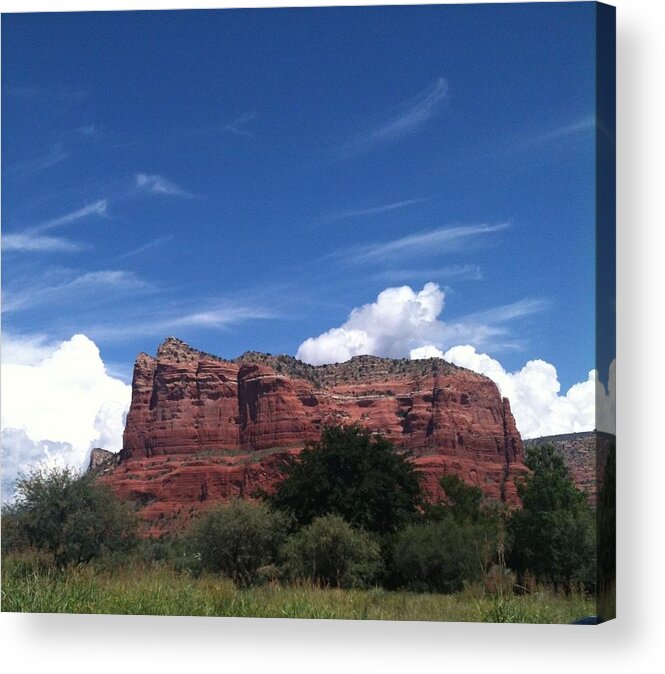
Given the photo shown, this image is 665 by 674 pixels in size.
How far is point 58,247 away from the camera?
1551cm

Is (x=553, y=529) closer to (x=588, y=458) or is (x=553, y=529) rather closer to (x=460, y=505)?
(x=588, y=458)

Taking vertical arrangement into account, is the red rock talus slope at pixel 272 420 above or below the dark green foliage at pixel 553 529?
above

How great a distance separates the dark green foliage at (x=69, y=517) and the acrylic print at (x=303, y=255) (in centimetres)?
4

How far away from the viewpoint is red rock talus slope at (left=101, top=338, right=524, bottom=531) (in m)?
17.7

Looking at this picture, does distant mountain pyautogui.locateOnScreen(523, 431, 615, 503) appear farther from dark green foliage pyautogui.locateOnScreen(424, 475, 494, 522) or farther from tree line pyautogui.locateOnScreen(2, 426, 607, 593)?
dark green foliage pyautogui.locateOnScreen(424, 475, 494, 522)

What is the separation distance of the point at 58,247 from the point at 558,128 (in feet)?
22.6

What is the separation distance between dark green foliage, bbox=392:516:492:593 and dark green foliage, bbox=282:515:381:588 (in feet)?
1.32

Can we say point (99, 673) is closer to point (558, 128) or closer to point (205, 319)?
point (205, 319)

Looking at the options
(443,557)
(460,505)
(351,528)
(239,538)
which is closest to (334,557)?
(351,528)

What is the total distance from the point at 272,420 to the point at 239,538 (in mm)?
7041

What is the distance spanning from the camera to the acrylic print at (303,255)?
1405 cm

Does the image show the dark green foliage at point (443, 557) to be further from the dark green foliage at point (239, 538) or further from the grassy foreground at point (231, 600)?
the dark green foliage at point (239, 538)

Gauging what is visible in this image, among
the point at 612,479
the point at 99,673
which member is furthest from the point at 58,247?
the point at 612,479

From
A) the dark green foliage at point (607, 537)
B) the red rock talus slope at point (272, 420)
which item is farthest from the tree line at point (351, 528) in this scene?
the red rock talus slope at point (272, 420)
